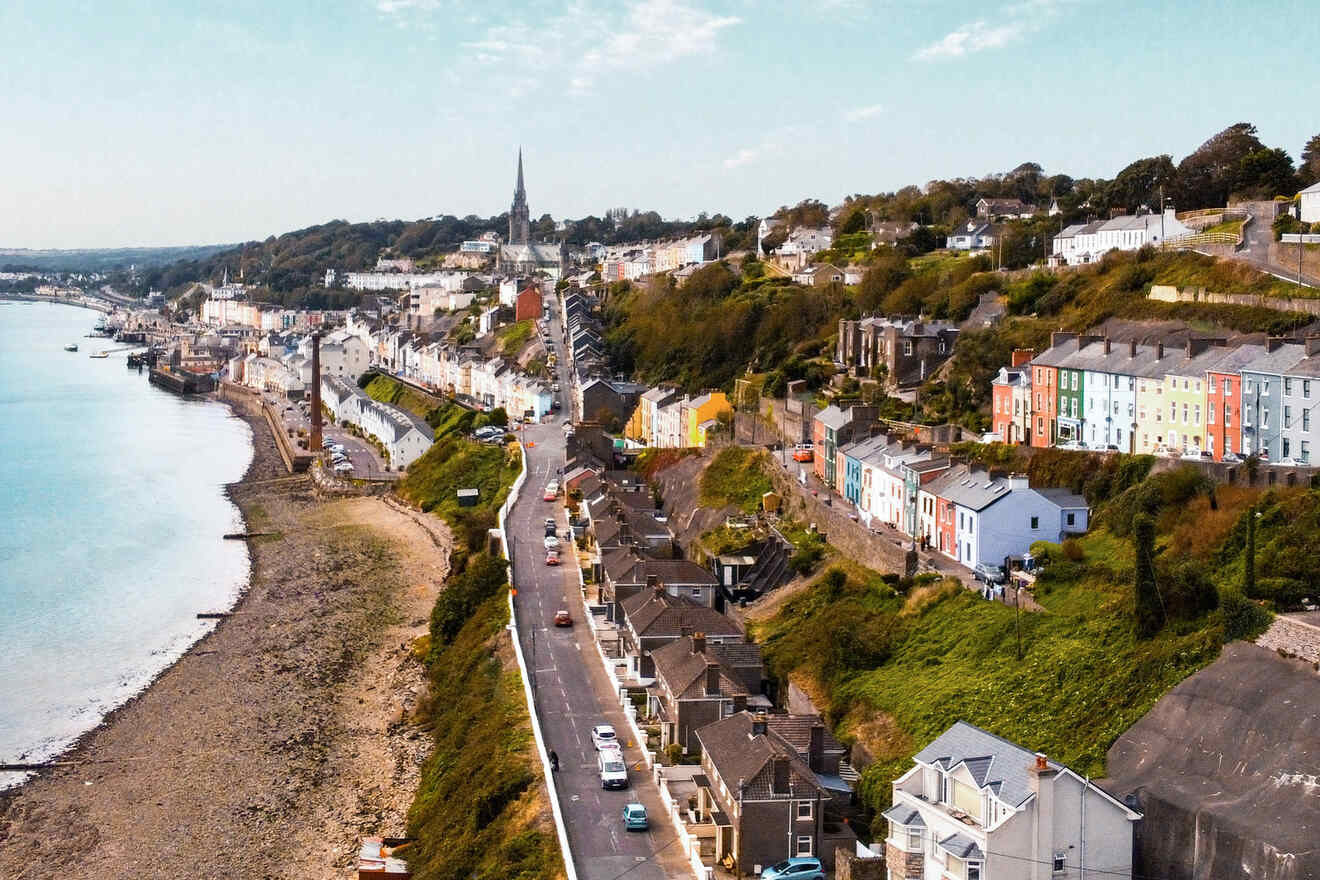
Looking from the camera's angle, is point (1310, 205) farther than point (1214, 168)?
No

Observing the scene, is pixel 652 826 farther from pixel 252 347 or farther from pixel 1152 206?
pixel 252 347

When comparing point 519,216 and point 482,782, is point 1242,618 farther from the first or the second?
point 519,216

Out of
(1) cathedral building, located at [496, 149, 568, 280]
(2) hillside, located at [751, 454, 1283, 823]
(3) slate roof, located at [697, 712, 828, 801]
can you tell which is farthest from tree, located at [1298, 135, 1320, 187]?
(1) cathedral building, located at [496, 149, 568, 280]

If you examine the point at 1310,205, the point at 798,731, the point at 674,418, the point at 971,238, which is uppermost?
the point at 1310,205

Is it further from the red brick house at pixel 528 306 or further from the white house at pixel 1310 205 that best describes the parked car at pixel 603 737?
the red brick house at pixel 528 306

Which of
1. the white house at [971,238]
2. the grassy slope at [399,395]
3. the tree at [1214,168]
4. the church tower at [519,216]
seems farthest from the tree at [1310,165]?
the church tower at [519,216]

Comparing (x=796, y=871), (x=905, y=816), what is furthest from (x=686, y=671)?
(x=905, y=816)
